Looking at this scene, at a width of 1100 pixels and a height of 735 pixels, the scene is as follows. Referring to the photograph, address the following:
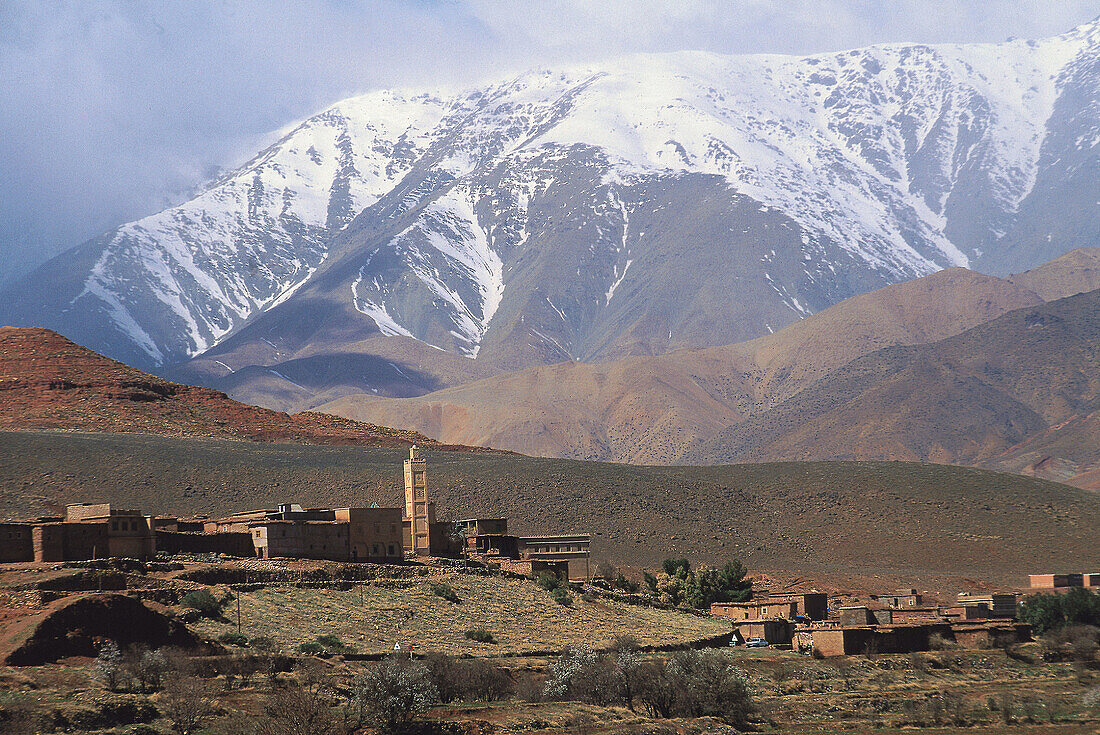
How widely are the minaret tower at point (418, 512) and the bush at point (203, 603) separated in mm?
18016

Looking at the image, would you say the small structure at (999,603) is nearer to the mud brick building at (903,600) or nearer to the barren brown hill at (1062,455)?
the mud brick building at (903,600)

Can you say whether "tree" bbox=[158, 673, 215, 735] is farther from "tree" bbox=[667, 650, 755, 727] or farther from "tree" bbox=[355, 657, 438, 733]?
"tree" bbox=[667, 650, 755, 727]

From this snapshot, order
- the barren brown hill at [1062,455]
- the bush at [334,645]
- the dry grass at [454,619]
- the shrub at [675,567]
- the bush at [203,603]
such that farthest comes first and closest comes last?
1. the barren brown hill at [1062,455]
2. the shrub at [675,567]
3. the dry grass at [454,619]
4. the bush at [203,603]
5. the bush at [334,645]

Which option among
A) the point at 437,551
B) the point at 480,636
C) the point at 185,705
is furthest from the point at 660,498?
the point at 185,705

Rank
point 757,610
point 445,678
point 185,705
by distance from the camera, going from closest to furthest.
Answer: point 185,705
point 445,678
point 757,610

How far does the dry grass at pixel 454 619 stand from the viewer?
4866 cm

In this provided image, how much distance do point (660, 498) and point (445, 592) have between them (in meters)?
49.4

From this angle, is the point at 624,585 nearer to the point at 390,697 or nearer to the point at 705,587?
the point at 705,587

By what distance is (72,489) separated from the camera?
287 ft

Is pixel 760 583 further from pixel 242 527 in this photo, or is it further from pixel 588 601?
pixel 242 527

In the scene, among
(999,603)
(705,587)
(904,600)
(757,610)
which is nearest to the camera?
(757,610)

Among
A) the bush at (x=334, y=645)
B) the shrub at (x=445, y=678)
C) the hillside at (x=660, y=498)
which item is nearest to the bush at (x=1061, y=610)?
the hillside at (x=660, y=498)

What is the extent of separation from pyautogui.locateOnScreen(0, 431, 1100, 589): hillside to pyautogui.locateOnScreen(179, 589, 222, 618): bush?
38.7 m

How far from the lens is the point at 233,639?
147 ft
